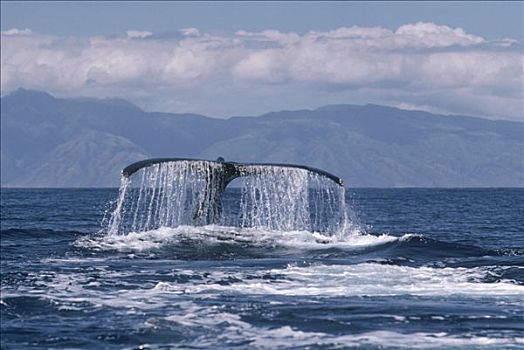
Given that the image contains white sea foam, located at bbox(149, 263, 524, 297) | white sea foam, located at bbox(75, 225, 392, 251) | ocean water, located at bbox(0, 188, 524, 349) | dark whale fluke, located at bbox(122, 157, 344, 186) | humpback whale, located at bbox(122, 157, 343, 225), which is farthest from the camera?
white sea foam, located at bbox(75, 225, 392, 251)

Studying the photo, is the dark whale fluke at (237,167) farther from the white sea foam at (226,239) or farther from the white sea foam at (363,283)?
the white sea foam at (363,283)

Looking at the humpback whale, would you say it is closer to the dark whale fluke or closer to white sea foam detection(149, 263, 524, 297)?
the dark whale fluke

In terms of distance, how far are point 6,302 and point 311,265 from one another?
354 inches

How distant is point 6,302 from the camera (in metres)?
19.8

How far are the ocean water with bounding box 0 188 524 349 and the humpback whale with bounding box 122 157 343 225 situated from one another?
701 millimetres

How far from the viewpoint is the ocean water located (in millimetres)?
16891

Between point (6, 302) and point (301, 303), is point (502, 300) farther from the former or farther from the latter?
point (6, 302)

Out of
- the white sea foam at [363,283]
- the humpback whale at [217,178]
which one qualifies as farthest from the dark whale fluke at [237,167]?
the white sea foam at [363,283]

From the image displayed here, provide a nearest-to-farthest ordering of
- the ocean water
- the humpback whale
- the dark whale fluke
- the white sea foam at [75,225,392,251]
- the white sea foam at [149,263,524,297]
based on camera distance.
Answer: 1. the ocean water
2. the white sea foam at [149,263,524,297]
3. the dark whale fluke
4. the humpback whale
5. the white sea foam at [75,225,392,251]

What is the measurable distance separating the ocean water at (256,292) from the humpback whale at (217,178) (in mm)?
701

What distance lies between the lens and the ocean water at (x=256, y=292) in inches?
665

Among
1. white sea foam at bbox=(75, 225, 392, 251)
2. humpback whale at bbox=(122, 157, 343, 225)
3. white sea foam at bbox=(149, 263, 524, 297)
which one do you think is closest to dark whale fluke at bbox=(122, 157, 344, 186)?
humpback whale at bbox=(122, 157, 343, 225)

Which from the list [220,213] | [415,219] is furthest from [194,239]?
[415,219]

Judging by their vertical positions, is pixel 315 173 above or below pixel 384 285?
above
